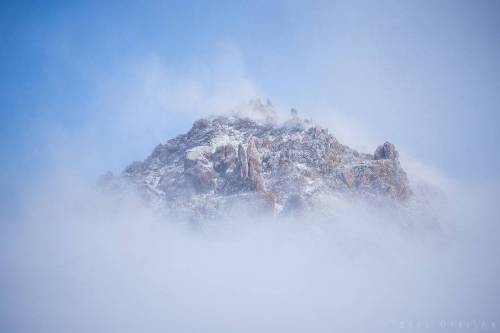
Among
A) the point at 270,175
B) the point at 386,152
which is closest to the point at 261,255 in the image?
the point at 270,175

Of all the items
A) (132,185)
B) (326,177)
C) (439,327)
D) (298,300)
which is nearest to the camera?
(439,327)

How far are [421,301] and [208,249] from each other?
74206 millimetres

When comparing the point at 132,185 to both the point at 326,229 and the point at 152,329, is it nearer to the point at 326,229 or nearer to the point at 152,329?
the point at 152,329

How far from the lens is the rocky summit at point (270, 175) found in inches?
6516

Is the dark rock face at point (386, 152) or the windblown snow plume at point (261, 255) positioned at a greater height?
the dark rock face at point (386, 152)

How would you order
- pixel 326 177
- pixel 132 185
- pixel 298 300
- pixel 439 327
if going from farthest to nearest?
pixel 132 185 < pixel 326 177 < pixel 298 300 < pixel 439 327

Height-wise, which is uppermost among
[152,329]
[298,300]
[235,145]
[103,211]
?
[235,145]

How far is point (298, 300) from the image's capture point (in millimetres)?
160875

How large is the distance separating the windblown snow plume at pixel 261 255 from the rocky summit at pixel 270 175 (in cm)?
51

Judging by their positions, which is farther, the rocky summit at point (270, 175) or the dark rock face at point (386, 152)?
the dark rock face at point (386, 152)

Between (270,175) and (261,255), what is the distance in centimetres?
2875

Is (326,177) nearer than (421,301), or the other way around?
(421,301)

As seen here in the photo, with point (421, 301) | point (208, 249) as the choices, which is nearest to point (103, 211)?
point (208, 249)

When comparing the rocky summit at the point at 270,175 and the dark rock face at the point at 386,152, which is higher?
the dark rock face at the point at 386,152
